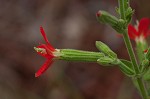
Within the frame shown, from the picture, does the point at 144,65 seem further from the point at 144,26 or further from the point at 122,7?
the point at 144,26

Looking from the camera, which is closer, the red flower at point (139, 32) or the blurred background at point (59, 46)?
the red flower at point (139, 32)

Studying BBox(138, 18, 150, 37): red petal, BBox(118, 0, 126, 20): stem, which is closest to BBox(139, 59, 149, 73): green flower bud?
BBox(118, 0, 126, 20): stem

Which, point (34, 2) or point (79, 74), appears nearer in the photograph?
point (79, 74)

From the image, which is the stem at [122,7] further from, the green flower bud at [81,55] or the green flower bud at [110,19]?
the green flower bud at [81,55]

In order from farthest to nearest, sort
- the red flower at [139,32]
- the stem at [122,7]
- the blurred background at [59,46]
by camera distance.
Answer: the blurred background at [59,46], the red flower at [139,32], the stem at [122,7]

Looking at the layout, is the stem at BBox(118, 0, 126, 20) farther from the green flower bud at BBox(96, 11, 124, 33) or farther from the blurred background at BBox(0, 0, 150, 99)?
the blurred background at BBox(0, 0, 150, 99)

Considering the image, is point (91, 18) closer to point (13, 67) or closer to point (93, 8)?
point (93, 8)

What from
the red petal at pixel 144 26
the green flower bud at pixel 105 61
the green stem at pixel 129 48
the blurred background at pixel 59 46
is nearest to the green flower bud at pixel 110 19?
the green stem at pixel 129 48

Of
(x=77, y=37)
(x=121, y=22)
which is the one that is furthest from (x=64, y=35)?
(x=121, y=22)
